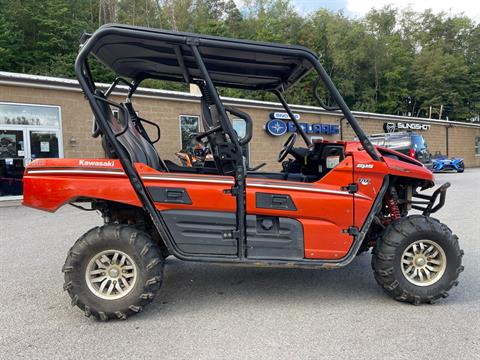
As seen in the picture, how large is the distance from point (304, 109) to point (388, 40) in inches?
1307

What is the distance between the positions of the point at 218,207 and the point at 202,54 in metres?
1.44

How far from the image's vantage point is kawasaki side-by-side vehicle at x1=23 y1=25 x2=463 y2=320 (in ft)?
11.3

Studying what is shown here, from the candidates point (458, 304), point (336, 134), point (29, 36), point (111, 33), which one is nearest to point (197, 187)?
point (111, 33)

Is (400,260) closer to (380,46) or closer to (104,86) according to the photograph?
(104,86)

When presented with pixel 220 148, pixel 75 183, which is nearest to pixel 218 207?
pixel 220 148

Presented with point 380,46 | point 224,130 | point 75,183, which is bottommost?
point 75,183

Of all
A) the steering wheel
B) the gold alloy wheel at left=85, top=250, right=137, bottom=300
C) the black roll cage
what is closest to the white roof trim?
the steering wheel

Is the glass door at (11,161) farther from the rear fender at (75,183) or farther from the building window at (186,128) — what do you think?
the rear fender at (75,183)

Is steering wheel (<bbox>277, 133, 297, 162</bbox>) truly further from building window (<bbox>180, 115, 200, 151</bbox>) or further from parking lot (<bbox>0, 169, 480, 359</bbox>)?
building window (<bbox>180, 115, 200, 151</bbox>)

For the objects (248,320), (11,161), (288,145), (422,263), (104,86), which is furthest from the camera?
(11,161)

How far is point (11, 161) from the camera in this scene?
38.9 feet

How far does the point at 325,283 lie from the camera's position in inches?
173

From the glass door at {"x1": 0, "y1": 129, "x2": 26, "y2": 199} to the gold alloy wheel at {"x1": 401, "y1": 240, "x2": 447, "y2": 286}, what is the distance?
11473 millimetres

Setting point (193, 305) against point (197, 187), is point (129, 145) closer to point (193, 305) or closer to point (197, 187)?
point (197, 187)
